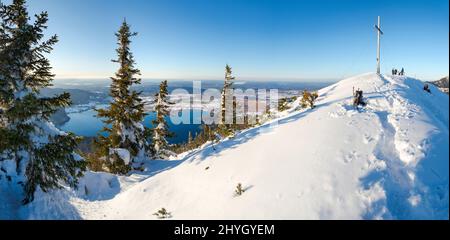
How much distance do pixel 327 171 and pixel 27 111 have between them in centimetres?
1352

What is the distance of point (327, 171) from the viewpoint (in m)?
10.4

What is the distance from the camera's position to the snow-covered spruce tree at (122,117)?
77.4ft

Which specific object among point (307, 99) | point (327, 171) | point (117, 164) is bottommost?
point (117, 164)

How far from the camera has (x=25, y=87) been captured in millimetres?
12578

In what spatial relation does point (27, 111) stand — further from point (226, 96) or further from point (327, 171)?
point (226, 96)

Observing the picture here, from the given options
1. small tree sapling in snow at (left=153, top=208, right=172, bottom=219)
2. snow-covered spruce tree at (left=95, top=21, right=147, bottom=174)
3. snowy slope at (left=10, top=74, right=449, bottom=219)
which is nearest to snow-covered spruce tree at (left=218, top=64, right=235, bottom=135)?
snow-covered spruce tree at (left=95, top=21, right=147, bottom=174)

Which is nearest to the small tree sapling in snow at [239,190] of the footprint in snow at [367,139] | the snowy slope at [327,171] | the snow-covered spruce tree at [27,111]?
the snowy slope at [327,171]

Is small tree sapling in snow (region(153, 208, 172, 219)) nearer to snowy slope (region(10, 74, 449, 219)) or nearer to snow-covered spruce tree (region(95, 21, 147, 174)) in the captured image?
snowy slope (region(10, 74, 449, 219))

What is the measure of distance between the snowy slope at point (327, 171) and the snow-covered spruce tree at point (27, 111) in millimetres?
→ 1895

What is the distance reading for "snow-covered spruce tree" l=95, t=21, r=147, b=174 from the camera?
77.4 feet

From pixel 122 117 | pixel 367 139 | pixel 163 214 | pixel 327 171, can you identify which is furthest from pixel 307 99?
pixel 122 117

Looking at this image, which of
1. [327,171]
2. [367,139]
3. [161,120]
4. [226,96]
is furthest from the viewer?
[226,96]

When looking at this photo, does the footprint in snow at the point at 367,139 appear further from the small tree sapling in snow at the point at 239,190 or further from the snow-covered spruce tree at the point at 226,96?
the snow-covered spruce tree at the point at 226,96
